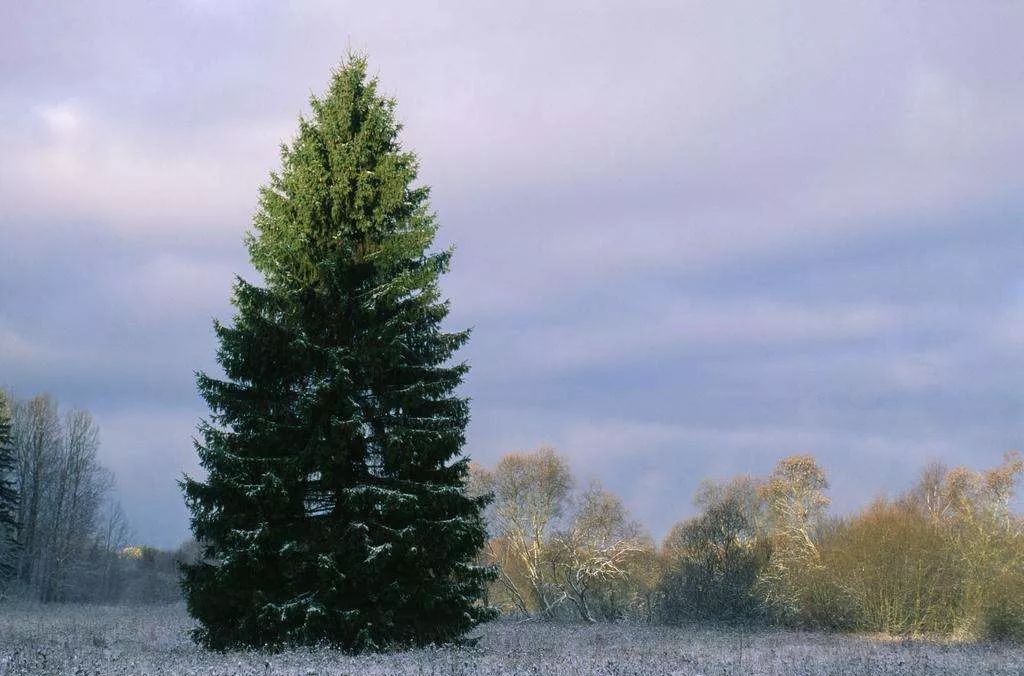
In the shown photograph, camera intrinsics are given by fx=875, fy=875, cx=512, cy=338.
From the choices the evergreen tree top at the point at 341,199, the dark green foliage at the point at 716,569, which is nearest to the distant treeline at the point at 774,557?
the dark green foliage at the point at 716,569

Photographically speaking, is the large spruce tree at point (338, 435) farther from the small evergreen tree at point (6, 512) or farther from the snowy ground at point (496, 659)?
the small evergreen tree at point (6, 512)

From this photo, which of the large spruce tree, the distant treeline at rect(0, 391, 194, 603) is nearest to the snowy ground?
the large spruce tree

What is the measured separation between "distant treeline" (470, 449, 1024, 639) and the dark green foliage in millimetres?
63

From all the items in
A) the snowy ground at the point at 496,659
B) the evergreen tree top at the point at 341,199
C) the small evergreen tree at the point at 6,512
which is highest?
the evergreen tree top at the point at 341,199

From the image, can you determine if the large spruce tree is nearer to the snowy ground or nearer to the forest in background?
the snowy ground

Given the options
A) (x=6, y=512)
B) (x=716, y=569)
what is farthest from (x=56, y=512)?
(x=716, y=569)

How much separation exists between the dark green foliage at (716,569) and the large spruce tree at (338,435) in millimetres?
25163

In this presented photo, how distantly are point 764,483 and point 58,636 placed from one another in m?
38.9

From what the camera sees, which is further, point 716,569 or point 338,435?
point 716,569

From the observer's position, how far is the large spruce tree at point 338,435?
18406mm

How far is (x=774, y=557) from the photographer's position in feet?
146

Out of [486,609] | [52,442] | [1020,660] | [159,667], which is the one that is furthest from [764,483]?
[52,442]

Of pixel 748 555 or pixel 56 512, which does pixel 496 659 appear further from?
pixel 56 512

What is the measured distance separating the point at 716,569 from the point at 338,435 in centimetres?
2900
